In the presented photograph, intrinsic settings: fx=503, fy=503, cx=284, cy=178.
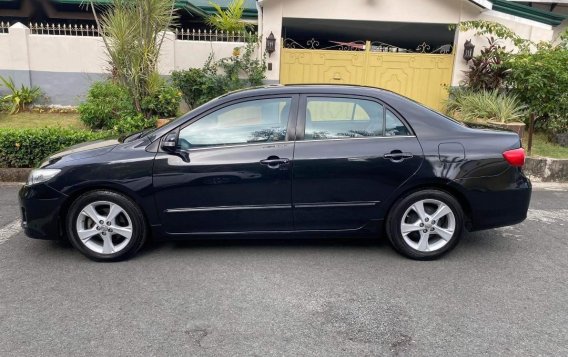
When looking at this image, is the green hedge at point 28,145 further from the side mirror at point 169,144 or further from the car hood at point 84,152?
the side mirror at point 169,144

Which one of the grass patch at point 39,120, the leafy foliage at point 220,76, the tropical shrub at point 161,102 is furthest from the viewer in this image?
the leafy foliage at point 220,76

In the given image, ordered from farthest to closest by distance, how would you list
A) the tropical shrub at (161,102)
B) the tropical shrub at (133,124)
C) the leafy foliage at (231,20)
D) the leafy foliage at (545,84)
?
1. the leafy foliage at (231,20)
2. the leafy foliage at (545,84)
3. the tropical shrub at (161,102)
4. the tropical shrub at (133,124)

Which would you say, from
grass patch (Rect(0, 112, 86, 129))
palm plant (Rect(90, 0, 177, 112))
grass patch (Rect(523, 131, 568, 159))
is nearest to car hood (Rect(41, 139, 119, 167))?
palm plant (Rect(90, 0, 177, 112))

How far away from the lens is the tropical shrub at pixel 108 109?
891cm

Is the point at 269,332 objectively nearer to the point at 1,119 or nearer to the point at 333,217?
the point at 333,217

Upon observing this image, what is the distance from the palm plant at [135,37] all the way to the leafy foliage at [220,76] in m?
1.51

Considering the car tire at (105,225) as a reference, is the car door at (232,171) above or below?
above

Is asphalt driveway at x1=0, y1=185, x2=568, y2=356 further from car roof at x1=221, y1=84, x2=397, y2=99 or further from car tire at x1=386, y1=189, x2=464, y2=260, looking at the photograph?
car roof at x1=221, y1=84, x2=397, y2=99

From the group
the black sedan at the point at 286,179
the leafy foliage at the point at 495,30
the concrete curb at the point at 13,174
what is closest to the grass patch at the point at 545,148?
the leafy foliage at the point at 495,30

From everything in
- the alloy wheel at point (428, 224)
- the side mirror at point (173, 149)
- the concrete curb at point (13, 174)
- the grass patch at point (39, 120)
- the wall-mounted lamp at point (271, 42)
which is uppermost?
the wall-mounted lamp at point (271, 42)

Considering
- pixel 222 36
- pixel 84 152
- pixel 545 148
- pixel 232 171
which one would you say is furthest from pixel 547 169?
pixel 222 36

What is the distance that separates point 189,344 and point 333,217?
1803mm

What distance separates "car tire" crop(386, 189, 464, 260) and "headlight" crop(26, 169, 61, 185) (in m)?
2.97

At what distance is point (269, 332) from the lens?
11.0ft
